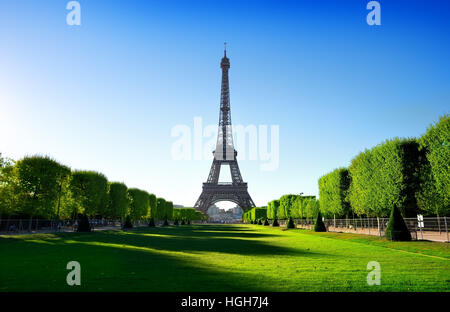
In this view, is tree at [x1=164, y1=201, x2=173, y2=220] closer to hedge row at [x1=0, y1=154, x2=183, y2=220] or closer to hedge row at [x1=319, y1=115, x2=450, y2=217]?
hedge row at [x1=0, y1=154, x2=183, y2=220]

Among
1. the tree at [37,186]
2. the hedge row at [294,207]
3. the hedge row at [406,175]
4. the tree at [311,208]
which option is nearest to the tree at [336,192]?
the hedge row at [406,175]

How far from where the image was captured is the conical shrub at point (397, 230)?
21094mm

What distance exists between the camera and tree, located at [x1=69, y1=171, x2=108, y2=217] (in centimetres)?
3975

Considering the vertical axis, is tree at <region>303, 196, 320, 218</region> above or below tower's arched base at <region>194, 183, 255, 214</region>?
below

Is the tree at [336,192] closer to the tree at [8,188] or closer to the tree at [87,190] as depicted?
the tree at [87,190]

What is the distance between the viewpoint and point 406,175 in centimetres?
2698

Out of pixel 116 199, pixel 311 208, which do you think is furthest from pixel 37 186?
pixel 311 208

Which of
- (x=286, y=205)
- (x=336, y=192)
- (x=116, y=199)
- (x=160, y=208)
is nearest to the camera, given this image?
(x=336, y=192)

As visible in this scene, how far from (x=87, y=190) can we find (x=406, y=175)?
118ft

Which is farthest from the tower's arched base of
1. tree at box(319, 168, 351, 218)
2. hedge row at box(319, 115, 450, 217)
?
hedge row at box(319, 115, 450, 217)

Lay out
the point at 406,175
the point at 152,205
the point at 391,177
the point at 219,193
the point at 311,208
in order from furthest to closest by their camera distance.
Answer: the point at 219,193 < the point at 152,205 < the point at 311,208 < the point at 391,177 < the point at 406,175

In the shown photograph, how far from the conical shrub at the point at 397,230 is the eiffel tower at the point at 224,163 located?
64821mm

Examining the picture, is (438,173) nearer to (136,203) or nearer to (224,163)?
(136,203)

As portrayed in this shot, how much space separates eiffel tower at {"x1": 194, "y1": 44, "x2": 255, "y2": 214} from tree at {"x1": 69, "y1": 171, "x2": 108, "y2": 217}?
148 feet
